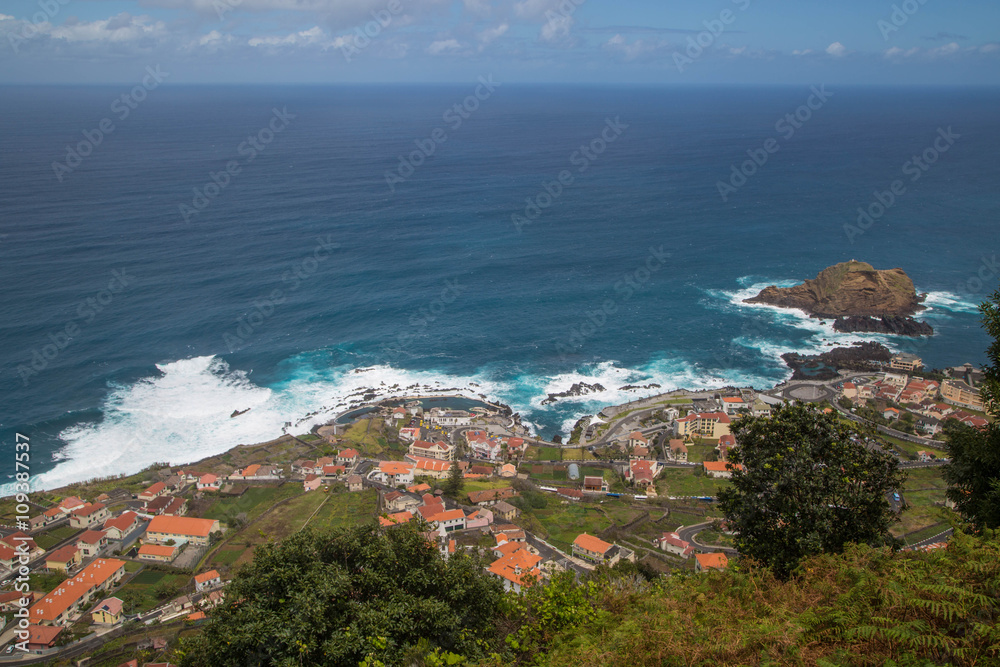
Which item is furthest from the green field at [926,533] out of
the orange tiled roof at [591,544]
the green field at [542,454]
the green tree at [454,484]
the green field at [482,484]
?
the green tree at [454,484]

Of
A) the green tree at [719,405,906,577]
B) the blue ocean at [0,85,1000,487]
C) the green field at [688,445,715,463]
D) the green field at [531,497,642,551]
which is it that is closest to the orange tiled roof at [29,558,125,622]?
the blue ocean at [0,85,1000,487]

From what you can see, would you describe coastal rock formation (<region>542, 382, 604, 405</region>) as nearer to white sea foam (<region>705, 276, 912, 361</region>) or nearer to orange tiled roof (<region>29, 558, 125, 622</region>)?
white sea foam (<region>705, 276, 912, 361</region>)

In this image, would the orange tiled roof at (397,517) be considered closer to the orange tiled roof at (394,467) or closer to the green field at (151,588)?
the orange tiled roof at (394,467)

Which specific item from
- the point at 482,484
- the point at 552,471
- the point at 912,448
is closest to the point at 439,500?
the point at 482,484

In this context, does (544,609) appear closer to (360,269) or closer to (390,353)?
(390,353)

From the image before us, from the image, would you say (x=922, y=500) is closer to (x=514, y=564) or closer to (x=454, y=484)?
(x=514, y=564)
